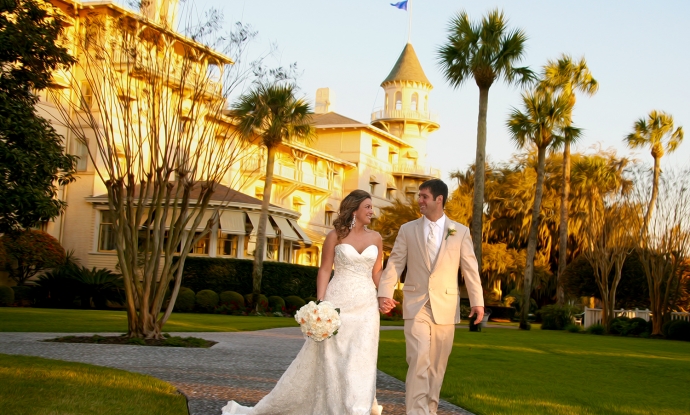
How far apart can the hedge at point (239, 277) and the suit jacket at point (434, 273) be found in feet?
98.6

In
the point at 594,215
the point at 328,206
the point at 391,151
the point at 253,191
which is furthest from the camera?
the point at 391,151

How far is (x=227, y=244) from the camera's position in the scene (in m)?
40.6

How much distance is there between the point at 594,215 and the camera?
35.4 metres

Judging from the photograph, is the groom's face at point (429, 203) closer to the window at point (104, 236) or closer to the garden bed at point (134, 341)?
the garden bed at point (134, 341)

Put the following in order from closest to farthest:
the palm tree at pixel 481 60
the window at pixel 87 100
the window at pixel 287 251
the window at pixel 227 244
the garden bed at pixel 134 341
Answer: the garden bed at pixel 134 341
the window at pixel 87 100
the palm tree at pixel 481 60
the window at pixel 227 244
the window at pixel 287 251

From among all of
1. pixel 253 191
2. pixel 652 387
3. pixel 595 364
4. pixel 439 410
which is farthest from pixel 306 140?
pixel 439 410

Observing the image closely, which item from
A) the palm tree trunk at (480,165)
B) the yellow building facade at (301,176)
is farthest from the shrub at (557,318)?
the yellow building facade at (301,176)

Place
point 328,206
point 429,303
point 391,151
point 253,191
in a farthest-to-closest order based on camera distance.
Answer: point 391,151 < point 328,206 < point 253,191 < point 429,303

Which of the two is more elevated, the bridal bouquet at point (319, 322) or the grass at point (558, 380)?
the bridal bouquet at point (319, 322)

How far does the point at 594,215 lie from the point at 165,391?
98.2 feet

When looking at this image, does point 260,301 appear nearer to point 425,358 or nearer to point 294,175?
point 294,175

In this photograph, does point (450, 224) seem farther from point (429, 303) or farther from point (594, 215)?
point (594, 215)

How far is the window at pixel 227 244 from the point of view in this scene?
131 ft

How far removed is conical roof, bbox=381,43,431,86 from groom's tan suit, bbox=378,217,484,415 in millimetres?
59408
